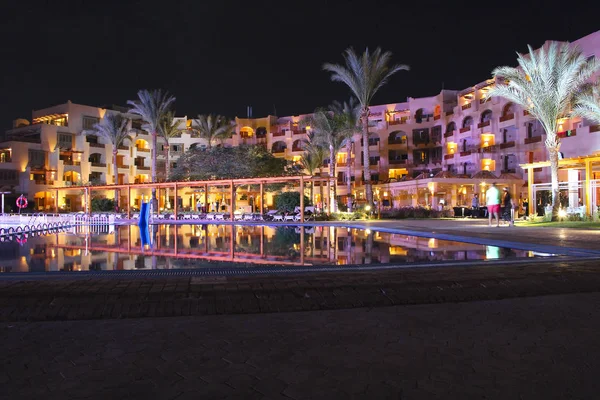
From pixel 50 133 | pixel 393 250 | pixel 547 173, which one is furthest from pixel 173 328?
pixel 50 133

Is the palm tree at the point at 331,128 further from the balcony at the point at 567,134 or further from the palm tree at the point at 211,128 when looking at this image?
the palm tree at the point at 211,128

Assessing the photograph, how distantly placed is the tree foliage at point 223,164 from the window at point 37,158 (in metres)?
18.2

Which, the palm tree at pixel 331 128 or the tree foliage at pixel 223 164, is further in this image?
the tree foliage at pixel 223 164

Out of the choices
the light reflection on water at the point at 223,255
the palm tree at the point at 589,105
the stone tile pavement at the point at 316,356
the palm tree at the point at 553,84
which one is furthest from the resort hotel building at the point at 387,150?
the stone tile pavement at the point at 316,356

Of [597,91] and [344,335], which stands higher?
[597,91]

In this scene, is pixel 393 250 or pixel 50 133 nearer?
pixel 393 250

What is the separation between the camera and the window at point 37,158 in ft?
172

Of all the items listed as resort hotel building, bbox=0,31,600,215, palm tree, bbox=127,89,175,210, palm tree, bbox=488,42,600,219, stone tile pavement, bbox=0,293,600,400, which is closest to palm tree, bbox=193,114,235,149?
resort hotel building, bbox=0,31,600,215

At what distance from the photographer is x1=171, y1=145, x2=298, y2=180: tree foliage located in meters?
41.0

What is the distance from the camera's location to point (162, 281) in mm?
5895

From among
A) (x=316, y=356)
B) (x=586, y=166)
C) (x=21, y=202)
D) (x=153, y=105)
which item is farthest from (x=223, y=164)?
(x=316, y=356)

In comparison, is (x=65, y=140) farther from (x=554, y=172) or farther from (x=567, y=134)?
(x=554, y=172)

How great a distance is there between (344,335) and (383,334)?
0.34m

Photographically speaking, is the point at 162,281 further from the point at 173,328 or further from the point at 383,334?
the point at 383,334
